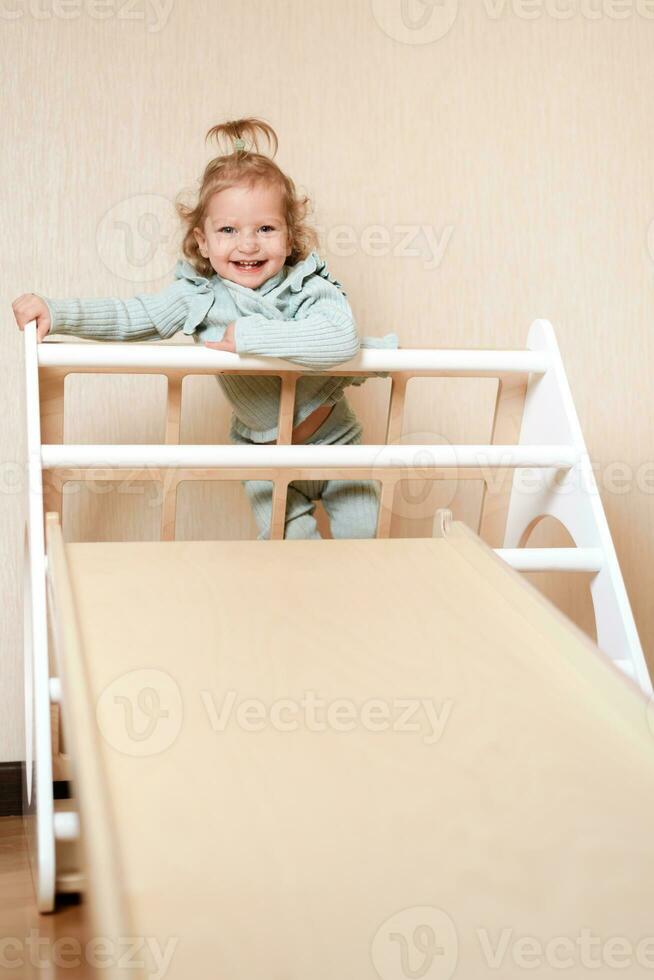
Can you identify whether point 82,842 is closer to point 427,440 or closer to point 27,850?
point 27,850

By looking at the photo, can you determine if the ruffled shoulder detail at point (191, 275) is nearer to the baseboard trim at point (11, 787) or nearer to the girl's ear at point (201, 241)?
the girl's ear at point (201, 241)

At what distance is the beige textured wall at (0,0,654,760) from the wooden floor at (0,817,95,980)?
0.48 metres

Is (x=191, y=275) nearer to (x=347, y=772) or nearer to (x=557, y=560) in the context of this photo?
(x=557, y=560)

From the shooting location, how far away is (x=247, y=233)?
133cm

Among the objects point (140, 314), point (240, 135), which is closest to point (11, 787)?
point (140, 314)

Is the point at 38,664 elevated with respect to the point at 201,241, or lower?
lower

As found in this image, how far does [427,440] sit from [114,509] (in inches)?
21.7

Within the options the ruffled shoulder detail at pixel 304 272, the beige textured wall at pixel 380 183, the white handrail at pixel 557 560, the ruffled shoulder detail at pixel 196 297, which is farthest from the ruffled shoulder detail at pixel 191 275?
the white handrail at pixel 557 560

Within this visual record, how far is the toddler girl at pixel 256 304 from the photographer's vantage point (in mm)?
1303

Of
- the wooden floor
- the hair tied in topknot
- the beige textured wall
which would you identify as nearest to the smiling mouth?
the hair tied in topknot

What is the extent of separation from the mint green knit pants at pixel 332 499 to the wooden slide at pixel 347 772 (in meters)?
0.36

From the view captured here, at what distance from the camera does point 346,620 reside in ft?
3.11

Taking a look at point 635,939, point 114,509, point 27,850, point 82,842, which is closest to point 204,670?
point 82,842

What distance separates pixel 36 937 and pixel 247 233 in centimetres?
87
